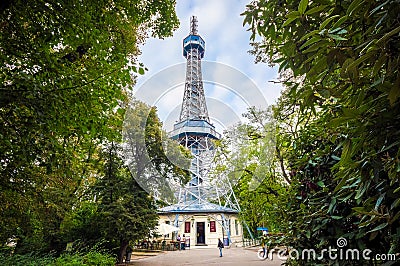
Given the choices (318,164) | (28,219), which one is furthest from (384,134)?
(28,219)

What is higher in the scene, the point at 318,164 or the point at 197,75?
the point at 197,75

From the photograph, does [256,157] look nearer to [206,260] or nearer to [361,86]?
[206,260]

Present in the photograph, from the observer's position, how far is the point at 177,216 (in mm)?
27938

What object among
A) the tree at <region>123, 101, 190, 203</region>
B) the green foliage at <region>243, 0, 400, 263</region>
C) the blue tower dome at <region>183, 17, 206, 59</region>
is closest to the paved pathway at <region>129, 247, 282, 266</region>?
the tree at <region>123, 101, 190, 203</region>

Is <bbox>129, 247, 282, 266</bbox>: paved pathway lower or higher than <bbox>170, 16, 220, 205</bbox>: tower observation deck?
lower

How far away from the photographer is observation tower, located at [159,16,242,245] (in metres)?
28.1

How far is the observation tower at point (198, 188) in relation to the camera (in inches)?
1106

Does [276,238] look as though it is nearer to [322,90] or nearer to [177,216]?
[322,90]

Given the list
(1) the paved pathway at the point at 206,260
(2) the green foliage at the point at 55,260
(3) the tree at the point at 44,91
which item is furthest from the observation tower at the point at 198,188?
(3) the tree at the point at 44,91

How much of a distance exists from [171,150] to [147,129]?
184 cm

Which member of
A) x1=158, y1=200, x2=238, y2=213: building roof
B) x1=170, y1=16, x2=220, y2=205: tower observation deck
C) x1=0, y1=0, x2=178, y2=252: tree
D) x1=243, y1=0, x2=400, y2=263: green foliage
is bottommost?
x1=158, y1=200, x2=238, y2=213: building roof

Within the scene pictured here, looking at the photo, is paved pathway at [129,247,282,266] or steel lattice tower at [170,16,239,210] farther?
steel lattice tower at [170,16,239,210]

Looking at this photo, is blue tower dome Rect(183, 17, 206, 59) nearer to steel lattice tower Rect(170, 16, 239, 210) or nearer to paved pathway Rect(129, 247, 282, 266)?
steel lattice tower Rect(170, 16, 239, 210)

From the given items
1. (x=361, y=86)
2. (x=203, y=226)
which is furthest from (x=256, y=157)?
(x=203, y=226)
